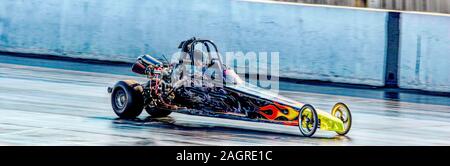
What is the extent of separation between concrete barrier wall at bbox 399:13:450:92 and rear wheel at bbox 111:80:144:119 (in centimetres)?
711

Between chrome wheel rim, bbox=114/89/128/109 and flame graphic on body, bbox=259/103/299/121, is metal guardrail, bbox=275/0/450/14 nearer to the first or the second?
chrome wheel rim, bbox=114/89/128/109

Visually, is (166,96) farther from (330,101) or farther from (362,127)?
(330,101)

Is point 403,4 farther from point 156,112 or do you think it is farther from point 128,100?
point 128,100

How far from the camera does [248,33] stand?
22984 mm

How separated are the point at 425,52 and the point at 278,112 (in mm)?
7409

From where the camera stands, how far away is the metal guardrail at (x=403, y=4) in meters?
21.9

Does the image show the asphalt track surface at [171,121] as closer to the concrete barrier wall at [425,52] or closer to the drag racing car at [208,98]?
the drag racing car at [208,98]

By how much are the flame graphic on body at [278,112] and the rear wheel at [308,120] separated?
0.36ft

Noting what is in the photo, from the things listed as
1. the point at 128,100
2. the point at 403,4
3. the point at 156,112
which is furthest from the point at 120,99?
the point at 403,4

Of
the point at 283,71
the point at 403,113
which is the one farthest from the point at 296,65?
the point at 403,113

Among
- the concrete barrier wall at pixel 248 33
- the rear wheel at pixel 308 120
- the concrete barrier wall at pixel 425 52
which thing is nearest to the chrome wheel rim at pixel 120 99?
the rear wheel at pixel 308 120

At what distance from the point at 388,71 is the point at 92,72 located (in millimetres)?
5700

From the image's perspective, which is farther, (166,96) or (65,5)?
(65,5)
